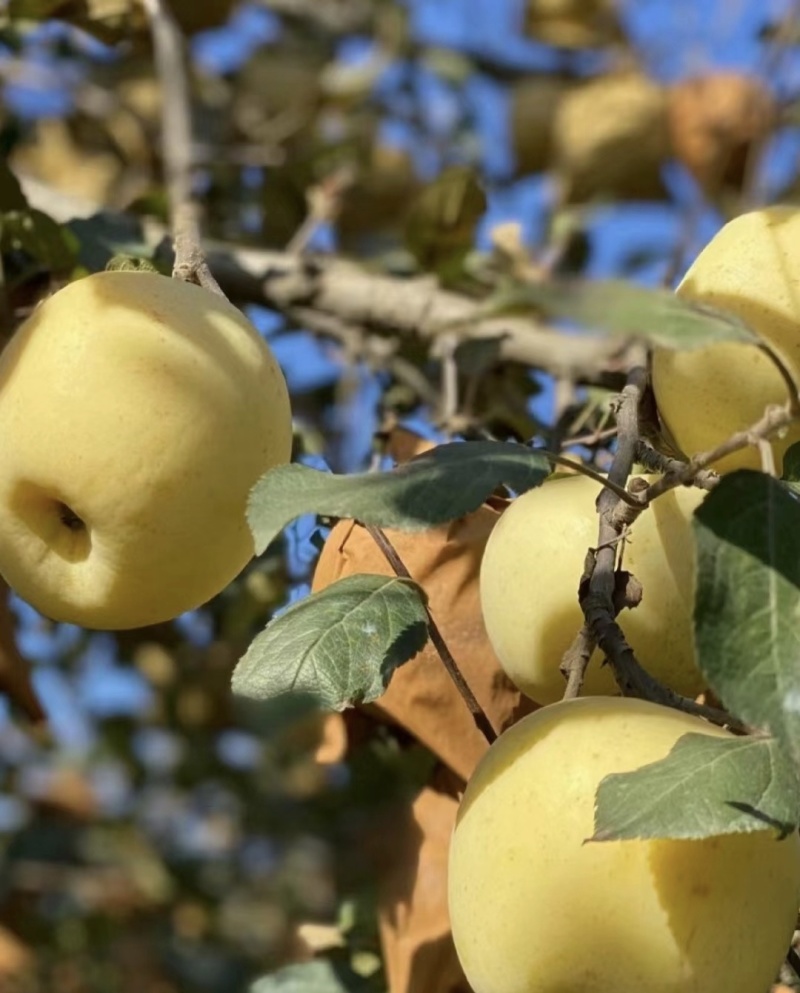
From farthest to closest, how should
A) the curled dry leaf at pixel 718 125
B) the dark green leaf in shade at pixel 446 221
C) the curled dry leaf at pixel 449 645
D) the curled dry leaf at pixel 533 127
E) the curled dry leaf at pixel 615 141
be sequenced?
the curled dry leaf at pixel 533 127
the curled dry leaf at pixel 615 141
the curled dry leaf at pixel 718 125
the dark green leaf in shade at pixel 446 221
the curled dry leaf at pixel 449 645

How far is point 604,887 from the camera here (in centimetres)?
78

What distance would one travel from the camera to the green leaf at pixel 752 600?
743mm

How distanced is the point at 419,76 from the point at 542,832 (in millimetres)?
2849

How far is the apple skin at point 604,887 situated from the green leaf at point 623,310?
0.72ft

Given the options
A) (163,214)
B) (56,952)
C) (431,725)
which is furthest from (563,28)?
Result: (431,725)

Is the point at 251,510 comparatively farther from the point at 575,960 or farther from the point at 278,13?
the point at 278,13

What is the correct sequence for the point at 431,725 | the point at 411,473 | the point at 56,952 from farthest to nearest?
the point at 56,952, the point at 431,725, the point at 411,473

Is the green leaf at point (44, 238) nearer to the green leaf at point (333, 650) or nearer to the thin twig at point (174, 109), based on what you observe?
the thin twig at point (174, 109)

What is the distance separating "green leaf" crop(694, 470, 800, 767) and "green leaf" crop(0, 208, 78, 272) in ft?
2.93

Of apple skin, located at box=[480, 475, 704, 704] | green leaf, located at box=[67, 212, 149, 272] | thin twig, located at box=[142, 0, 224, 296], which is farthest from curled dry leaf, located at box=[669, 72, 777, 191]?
apple skin, located at box=[480, 475, 704, 704]

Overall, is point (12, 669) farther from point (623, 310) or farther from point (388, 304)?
point (623, 310)

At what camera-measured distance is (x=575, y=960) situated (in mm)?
787

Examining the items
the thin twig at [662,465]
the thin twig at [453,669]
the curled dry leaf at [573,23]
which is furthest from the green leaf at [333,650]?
the curled dry leaf at [573,23]

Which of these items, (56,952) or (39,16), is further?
(56,952)
